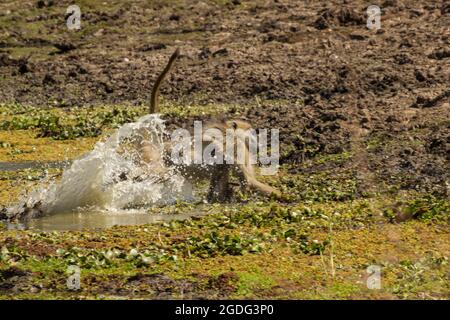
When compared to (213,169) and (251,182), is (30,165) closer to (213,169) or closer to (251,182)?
(213,169)

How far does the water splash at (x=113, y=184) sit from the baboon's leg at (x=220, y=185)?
32 centimetres

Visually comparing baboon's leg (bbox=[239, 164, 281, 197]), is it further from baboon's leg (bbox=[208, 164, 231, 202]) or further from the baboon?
baboon's leg (bbox=[208, 164, 231, 202])

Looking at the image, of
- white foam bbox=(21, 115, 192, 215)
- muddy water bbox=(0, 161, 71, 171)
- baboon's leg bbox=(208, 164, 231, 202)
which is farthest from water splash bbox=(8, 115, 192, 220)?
muddy water bbox=(0, 161, 71, 171)

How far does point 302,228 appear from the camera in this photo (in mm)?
10305

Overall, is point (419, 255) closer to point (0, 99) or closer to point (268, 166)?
point (268, 166)

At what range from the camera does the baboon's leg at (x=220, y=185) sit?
39.7ft

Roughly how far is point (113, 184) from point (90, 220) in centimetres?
73

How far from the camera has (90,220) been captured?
11586mm

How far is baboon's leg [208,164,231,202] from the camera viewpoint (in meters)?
12.1

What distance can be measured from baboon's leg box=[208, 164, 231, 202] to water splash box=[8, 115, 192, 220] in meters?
0.32

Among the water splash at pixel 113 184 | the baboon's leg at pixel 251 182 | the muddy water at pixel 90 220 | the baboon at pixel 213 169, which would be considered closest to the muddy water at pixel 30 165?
the water splash at pixel 113 184

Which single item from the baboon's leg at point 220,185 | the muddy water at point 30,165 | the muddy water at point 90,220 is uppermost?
the muddy water at point 30,165

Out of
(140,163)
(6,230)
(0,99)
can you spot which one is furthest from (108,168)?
(0,99)

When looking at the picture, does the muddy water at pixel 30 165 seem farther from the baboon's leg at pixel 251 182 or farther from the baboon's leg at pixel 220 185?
the baboon's leg at pixel 251 182
